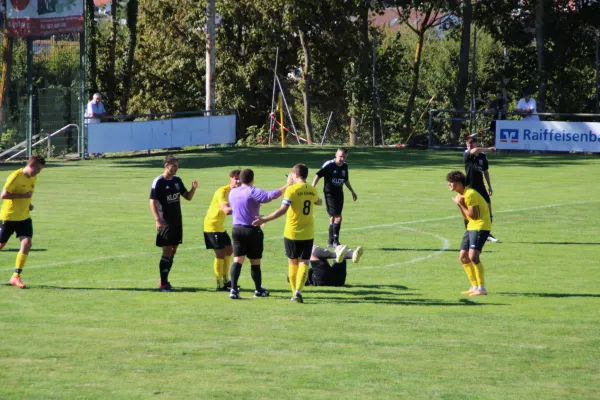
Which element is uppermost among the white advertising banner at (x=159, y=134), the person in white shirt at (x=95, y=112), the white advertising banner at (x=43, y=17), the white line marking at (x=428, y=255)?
the white advertising banner at (x=43, y=17)

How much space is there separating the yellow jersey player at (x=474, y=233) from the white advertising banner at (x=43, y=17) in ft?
91.2

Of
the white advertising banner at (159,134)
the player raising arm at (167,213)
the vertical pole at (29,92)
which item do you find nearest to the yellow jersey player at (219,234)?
the player raising arm at (167,213)

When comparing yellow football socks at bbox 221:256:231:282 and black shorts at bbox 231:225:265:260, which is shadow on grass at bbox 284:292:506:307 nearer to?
black shorts at bbox 231:225:265:260

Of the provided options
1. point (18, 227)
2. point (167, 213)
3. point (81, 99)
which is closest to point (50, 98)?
point (81, 99)

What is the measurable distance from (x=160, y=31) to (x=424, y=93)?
59.7 feet

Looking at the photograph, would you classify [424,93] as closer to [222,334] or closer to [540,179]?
[540,179]

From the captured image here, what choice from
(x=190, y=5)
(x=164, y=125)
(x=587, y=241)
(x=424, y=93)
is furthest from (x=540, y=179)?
(x=424, y=93)

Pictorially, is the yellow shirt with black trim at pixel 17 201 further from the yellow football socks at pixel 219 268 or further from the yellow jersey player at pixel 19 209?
the yellow football socks at pixel 219 268

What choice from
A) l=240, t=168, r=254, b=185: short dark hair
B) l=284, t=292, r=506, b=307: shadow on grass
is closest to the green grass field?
l=284, t=292, r=506, b=307: shadow on grass

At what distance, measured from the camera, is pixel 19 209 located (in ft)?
52.2

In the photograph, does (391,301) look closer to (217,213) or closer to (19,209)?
(217,213)

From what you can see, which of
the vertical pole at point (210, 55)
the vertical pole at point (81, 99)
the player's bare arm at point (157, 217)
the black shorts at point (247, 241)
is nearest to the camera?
the black shorts at point (247, 241)

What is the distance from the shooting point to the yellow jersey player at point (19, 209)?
623 inches

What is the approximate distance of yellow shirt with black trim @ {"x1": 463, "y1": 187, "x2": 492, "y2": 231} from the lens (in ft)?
50.3
